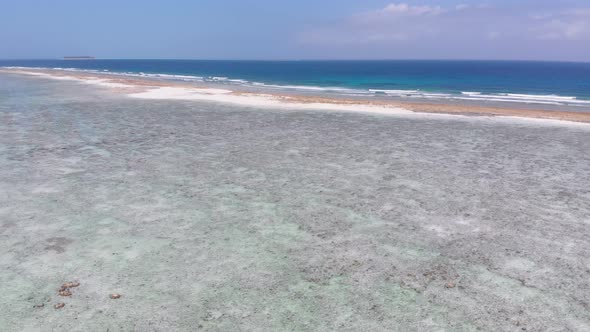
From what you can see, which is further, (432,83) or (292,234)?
(432,83)

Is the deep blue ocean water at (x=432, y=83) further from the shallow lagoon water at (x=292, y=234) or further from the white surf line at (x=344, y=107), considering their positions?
the shallow lagoon water at (x=292, y=234)

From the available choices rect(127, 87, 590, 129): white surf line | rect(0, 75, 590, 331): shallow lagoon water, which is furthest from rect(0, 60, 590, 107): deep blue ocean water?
rect(0, 75, 590, 331): shallow lagoon water

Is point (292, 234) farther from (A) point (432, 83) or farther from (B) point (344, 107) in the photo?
(A) point (432, 83)

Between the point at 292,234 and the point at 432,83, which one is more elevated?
the point at 432,83

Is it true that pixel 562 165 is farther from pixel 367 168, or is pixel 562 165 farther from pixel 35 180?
pixel 35 180

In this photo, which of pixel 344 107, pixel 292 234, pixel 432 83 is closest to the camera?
pixel 292 234

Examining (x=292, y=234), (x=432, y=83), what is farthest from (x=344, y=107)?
(x=432, y=83)

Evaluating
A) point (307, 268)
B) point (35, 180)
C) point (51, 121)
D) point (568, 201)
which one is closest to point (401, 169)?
point (568, 201)

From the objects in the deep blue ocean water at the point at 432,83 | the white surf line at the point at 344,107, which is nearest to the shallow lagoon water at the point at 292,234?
the white surf line at the point at 344,107

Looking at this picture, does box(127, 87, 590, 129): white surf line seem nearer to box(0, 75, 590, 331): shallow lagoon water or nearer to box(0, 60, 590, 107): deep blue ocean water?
box(0, 75, 590, 331): shallow lagoon water
